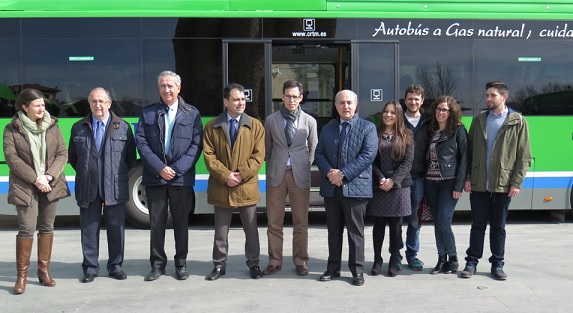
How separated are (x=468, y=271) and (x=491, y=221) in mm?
554

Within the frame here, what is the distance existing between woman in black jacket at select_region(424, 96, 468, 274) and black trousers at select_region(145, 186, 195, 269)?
98.0 inches

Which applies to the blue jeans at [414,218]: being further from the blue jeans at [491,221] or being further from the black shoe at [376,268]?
the blue jeans at [491,221]

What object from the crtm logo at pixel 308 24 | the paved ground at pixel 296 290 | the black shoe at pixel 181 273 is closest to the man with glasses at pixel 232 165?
the black shoe at pixel 181 273

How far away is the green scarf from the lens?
19.2 feet

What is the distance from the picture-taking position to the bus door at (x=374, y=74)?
9047 millimetres

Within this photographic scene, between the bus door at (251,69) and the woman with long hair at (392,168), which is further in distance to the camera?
the bus door at (251,69)

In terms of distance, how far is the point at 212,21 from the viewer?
8922 mm

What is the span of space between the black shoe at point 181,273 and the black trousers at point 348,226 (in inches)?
56.6

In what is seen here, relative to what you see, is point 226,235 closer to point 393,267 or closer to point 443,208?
point 393,267

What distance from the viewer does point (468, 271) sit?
20.4 feet

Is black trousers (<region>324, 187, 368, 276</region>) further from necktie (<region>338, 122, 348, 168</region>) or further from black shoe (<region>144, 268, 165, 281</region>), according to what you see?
black shoe (<region>144, 268, 165, 281</region>)

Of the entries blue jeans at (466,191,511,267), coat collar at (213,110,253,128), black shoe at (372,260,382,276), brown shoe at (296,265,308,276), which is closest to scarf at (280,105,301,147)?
coat collar at (213,110,253,128)

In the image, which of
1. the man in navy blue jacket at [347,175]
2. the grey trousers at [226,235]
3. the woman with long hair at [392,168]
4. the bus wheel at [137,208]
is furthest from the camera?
Answer: the bus wheel at [137,208]

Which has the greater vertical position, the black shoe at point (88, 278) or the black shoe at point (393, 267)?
the black shoe at point (393, 267)
